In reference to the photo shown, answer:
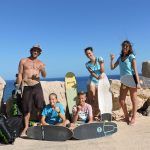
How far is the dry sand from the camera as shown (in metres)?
7.04

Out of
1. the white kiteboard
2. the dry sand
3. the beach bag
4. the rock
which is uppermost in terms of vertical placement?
the rock

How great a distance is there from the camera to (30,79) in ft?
28.1

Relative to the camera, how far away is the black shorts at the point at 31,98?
8.41 meters

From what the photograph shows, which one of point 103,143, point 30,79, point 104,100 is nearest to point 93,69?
point 104,100

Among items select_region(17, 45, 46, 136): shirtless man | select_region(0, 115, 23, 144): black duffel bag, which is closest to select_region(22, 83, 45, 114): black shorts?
select_region(17, 45, 46, 136): shirtless man

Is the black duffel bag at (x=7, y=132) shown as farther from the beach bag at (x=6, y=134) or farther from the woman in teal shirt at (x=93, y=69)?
the woman in teal shirt at (x=93, y=69)

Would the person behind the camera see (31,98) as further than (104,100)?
No

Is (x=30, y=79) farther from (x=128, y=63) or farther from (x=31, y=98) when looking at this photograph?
(x=128, y=63)

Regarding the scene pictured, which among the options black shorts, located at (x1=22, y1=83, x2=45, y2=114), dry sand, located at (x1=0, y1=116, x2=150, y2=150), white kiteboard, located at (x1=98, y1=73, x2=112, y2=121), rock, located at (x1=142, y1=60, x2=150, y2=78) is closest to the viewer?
dry sand, located at (x1=0, y1=116, x2=150, y2=150)

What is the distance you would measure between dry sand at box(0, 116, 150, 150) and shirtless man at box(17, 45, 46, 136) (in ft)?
3.39

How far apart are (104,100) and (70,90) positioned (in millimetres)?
1137

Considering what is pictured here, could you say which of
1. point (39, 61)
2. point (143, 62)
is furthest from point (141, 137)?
point (143, 62)

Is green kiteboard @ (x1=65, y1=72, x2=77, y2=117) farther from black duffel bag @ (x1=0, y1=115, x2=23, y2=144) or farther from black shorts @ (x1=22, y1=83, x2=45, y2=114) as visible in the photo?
black duffel bag @ (x1=0, y1=115, x2=23, y2=144)

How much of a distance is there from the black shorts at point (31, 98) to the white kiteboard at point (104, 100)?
5.45 feet
